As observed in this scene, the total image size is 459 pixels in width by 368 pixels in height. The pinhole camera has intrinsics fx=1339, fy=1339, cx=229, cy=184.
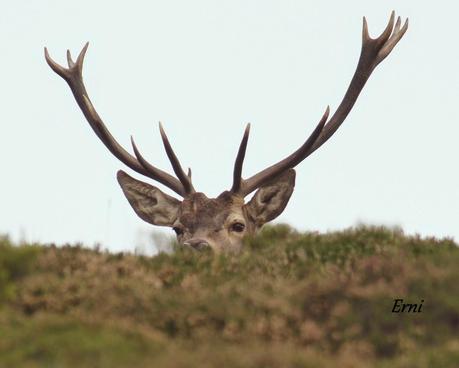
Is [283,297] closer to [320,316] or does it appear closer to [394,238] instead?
[320,316]

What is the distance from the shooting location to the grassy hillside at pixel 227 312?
7.25 m

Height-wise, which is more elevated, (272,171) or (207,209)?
(272,171)

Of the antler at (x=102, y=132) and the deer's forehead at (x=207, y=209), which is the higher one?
the antler at (x=102, y=132)

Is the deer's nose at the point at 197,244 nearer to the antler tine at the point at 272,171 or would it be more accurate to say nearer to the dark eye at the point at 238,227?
the dark eye at the point at 238,227

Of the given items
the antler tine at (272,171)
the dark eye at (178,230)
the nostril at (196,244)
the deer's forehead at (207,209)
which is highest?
the antler tine at (272,171)

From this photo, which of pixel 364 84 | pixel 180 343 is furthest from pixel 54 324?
pixel 364 84

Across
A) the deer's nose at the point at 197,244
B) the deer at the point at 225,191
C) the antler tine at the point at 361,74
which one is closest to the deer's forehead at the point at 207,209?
the deer at the point at 225,191

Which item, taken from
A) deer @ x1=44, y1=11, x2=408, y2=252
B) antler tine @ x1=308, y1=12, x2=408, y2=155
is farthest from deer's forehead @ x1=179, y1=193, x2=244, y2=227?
antler tine @ x1=308, y1=12, x2=408, y2=155

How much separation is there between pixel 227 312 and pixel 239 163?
746 centimetres

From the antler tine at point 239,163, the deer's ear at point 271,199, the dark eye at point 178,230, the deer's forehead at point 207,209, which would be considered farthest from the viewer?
the deer's ear at point 271,199

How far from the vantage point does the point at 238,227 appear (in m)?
15.8

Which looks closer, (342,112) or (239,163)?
(239,163)

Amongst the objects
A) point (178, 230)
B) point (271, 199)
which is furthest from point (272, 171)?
point (178, 230)

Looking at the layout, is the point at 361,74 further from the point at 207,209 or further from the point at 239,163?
the point at 207,209
